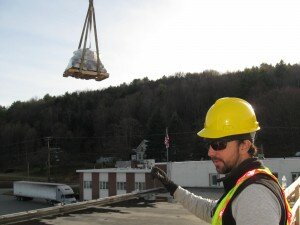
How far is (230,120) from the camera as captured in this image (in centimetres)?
241

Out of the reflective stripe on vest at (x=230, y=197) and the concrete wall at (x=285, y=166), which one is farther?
the concrete wall at (x=285, y=166)

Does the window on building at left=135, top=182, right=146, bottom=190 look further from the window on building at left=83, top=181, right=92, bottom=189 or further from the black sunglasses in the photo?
the black sunglasses

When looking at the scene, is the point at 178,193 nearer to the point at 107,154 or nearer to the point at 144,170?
the point at 144,170

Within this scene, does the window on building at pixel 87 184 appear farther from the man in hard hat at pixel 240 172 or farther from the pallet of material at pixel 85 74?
the man in hard hat at pixel 240 172

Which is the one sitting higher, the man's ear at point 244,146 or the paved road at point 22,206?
the man's ear at point 244,146

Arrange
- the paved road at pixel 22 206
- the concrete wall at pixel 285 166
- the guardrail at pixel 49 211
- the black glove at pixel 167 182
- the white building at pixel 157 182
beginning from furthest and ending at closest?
the paved road at pixel 22 206 → the white building at pixel 157 182 → the concrete wall at pixel 285 166 → the guardrail at pixel 49 211 → the black glove at pixel 167 182

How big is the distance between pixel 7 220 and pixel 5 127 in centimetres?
13735

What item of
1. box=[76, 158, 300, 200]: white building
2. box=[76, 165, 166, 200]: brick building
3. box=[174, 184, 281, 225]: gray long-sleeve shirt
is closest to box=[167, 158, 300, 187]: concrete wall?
box=[76, 158, 300, 200]: white building

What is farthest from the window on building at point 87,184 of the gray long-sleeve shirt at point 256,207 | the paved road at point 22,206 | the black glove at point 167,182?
the gray long-sleeve shirt at point 256,207

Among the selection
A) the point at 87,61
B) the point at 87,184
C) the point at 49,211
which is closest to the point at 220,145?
the point at 49,211

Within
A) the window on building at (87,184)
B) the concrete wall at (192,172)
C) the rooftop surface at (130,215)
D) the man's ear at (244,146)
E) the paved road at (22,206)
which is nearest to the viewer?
the man's ear at (244,146)

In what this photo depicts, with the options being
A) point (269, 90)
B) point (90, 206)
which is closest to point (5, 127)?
point (269, 90)

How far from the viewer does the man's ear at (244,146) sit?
237 centimetres

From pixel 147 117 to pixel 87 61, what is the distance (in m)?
103
